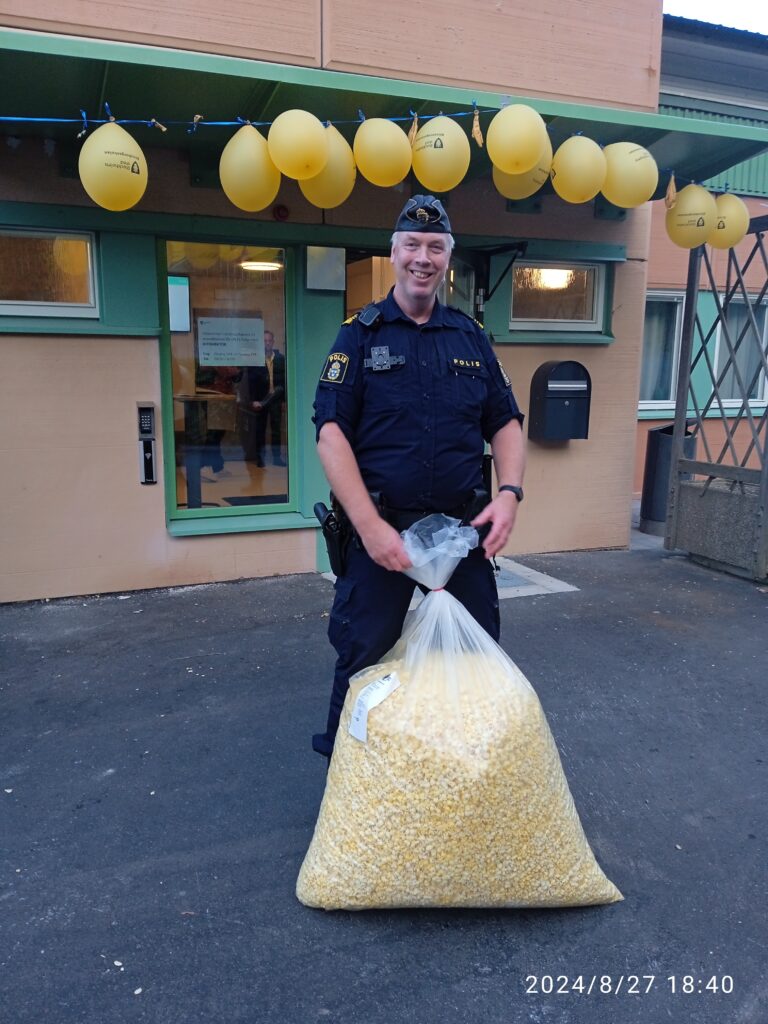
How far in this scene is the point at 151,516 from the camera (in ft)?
17.7

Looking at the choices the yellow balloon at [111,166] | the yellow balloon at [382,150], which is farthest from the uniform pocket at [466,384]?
the yellow balloon at [111,166]

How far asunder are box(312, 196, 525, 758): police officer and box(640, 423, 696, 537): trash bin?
224 inches

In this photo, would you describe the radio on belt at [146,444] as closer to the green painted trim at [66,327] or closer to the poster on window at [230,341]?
the green painted trim at [66,327]

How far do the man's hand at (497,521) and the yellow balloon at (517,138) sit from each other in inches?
105

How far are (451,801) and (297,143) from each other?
10.9ft

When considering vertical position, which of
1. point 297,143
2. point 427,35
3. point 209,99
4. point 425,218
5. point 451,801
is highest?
point 427,35

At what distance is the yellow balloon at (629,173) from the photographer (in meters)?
4.74

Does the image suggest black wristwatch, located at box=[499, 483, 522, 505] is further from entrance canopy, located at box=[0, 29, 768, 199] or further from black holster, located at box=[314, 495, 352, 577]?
entrance canopy, located at box=[0, 29, 768, 199]

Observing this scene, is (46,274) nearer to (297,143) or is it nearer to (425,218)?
(297,143)

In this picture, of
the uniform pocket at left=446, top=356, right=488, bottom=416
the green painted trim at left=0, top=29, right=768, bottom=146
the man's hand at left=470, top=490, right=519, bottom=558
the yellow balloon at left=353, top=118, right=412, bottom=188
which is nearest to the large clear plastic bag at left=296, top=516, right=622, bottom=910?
the man's hand at left=470, top=490, right=519, bottom=558

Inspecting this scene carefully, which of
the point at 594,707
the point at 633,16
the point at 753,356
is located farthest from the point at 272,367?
the point at 753,356

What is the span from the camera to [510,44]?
18.4ft

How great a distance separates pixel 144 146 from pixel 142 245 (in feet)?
2.01

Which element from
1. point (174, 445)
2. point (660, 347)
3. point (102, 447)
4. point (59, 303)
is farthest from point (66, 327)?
point (660, 347)
